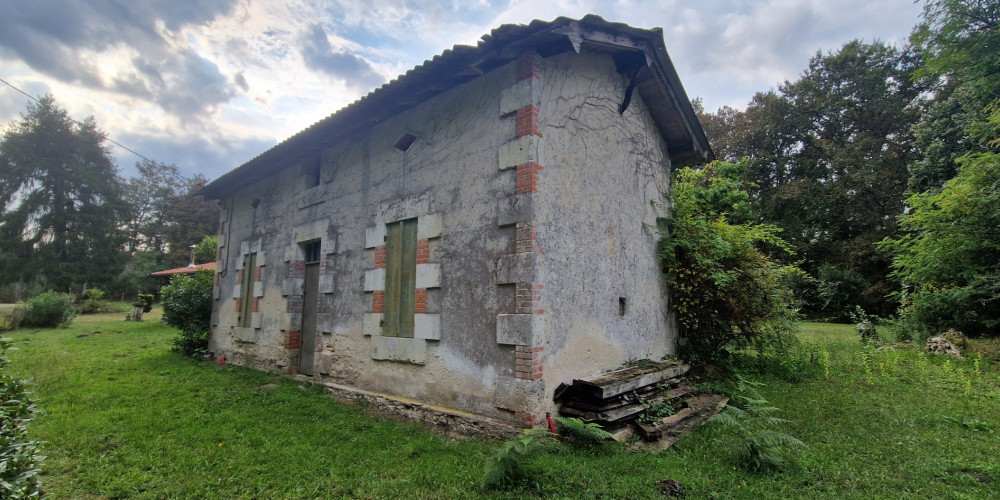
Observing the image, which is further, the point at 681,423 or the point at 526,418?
the point at 681,423

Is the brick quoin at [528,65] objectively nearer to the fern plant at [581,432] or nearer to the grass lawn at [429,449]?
the fern plant at [581,432]

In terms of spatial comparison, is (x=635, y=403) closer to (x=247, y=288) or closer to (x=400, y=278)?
(x=400, y=278)

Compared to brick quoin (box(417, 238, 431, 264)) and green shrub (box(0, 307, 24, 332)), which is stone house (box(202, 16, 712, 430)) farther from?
green shrub (box(0, 307, 24, 332))

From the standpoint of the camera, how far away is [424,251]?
19.6ft

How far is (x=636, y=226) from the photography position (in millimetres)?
6938

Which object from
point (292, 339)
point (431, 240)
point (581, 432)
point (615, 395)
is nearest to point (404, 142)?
point (431, 240)

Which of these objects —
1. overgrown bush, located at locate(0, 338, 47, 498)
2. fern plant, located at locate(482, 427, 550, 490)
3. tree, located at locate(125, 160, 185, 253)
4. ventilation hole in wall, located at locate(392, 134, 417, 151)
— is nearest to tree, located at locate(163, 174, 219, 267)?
tree, located at locate(125, 160, 185, 253)

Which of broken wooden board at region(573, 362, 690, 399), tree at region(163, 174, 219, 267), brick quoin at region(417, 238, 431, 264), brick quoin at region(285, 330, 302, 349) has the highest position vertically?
tree at region(163, 174, 219, 267)

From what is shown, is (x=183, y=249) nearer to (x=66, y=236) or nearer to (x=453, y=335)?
(x=66, y=236)

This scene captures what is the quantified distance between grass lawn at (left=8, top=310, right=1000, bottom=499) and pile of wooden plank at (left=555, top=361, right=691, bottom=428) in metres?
0.42

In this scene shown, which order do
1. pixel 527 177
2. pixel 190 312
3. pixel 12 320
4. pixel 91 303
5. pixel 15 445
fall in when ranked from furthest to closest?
pixel 91 303, pixel 12 320, pixel 190 312, pixel 527 177, pixel 15 445

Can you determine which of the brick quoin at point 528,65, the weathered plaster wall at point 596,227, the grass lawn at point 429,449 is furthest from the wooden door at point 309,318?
the brick quoin at point 528,65

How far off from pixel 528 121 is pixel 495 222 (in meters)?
1.28

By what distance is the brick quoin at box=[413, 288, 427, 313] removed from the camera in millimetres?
5832
